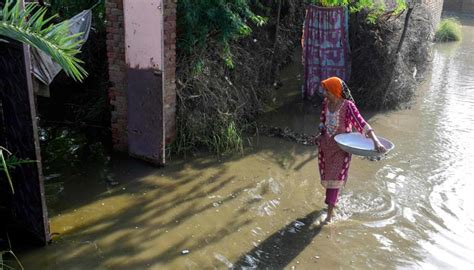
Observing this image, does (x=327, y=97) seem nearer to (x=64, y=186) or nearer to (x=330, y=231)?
(x=330, y=231)

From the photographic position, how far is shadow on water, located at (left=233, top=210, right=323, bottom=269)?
4012 mm

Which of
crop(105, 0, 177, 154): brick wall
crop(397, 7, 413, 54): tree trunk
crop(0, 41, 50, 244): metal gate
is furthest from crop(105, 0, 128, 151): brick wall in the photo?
crop(397, 7, 413, 54): tree trunk

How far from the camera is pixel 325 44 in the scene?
8242 mm

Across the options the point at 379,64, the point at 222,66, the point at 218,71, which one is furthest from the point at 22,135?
the point at 379,64

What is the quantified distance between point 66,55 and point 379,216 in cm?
385

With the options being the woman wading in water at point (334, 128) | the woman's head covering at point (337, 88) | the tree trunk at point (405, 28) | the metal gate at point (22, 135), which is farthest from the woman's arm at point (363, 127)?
the tree trunk at point (405, 28)

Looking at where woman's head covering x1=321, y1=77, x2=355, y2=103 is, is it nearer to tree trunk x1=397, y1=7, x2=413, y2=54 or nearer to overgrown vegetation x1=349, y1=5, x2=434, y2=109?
overgrown vegetation x1=349, y1=5, x2=434, y2=109

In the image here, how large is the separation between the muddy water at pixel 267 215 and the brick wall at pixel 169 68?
526mm

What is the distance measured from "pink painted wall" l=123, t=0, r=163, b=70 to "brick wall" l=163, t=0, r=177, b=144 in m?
0.17

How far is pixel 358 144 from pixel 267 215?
1.22 meters

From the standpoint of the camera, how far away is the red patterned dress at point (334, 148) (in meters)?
4.53

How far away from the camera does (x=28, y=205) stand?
12.6 ft

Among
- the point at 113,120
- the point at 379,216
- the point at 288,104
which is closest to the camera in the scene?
the point at 379,216

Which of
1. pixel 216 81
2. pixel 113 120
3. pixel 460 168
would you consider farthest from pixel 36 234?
pixel 460 168
